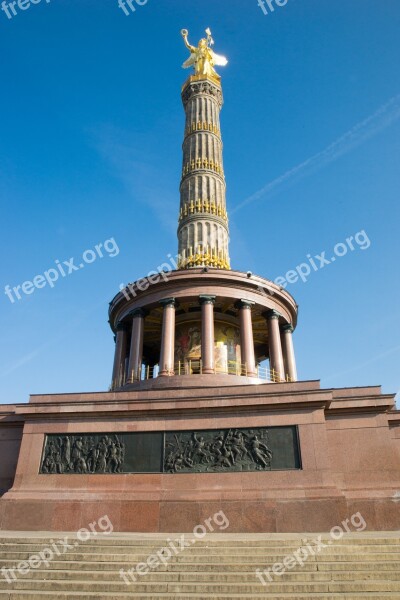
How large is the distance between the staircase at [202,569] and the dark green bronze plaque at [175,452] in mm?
3270

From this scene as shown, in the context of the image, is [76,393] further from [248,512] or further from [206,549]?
[206,549]

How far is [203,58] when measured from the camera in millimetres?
33094

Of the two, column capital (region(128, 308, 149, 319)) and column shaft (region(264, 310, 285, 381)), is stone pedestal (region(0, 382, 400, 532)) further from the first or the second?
column capital (region(128, 308, 149, 319))

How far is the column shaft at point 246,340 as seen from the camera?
1914cm

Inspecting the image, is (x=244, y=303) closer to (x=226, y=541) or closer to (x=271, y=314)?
(x=271, y=314)

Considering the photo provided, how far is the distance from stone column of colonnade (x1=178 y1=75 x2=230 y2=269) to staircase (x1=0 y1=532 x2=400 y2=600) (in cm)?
1667

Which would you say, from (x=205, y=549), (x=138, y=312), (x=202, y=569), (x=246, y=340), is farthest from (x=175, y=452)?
(x=138, y=312)

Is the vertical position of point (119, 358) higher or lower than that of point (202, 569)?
higher

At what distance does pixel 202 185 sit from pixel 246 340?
11.3 metres

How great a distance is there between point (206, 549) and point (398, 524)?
5773 mm

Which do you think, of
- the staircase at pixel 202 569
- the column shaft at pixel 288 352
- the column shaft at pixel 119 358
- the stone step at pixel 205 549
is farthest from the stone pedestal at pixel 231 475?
the column shaft at pixel 288 352

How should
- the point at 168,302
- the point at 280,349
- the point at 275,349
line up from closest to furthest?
the point at 168,302 < the point at 275,349 < the point at 280,349

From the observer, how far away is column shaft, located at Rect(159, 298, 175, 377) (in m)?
18.8

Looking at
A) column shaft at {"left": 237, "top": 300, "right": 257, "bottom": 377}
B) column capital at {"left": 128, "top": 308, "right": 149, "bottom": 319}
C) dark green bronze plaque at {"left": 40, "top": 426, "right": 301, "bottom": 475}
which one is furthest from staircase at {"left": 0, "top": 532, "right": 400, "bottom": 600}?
column capital at {"left": 128, "top": 308, "right": 149, "bottom": 319}
